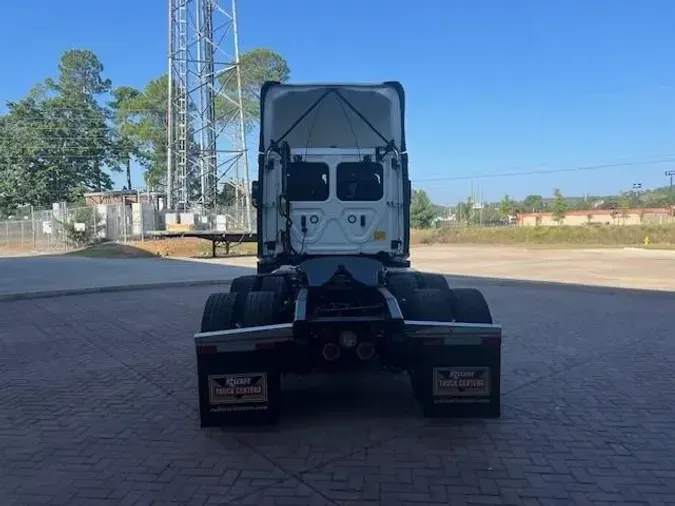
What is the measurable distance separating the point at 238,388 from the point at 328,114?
3.95m

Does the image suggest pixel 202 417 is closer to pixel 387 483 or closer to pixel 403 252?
pixel 387 483

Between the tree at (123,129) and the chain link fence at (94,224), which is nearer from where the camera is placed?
the chain link fence at (94,224)

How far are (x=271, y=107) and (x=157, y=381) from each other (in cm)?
359

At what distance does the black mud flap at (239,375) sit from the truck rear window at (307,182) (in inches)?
105

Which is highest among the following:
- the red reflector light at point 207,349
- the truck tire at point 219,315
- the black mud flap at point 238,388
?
the truck tire at point 219,315

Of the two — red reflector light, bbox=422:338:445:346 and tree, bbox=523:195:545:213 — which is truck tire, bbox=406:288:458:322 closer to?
red reflector light, bbox=422:338:445:346

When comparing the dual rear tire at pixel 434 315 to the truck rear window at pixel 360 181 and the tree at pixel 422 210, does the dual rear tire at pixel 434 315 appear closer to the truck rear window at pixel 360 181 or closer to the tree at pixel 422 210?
the truck rear window at pixel 360 181

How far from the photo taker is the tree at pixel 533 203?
388 feet

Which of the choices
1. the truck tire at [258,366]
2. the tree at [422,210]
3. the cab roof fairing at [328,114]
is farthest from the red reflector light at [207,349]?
the tree at [422,210]

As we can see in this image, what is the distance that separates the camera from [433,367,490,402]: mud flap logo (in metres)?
5.07

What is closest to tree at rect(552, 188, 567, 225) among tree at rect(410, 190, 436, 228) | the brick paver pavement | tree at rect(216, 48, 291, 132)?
tree at rect(410, 190, 436, 228)

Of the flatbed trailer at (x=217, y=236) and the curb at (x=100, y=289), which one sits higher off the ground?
the flatbed trailer at (x=217, y=236)

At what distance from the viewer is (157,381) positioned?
272 inches

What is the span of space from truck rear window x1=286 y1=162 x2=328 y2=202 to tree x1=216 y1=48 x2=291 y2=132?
37780 millimetres
